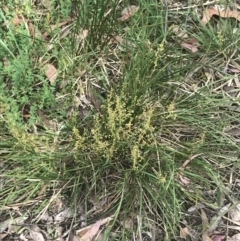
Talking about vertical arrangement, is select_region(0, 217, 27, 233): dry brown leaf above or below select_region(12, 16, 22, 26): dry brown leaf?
below

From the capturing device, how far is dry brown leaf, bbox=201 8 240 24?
307 centimetres

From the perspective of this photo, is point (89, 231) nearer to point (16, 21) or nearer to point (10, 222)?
point (10, 222)

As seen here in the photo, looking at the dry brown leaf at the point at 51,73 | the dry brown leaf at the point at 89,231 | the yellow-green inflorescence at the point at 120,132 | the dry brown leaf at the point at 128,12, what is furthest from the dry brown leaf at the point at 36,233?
the dry brown leaf at the point at 128,12

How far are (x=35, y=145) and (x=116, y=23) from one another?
2.67ft

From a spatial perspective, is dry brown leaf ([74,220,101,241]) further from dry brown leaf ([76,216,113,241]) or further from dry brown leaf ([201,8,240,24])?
dry brown leaf ([201,8,240,24])

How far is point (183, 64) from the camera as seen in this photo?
9.61 feet

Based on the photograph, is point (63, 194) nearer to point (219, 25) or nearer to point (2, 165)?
point (2, 165)

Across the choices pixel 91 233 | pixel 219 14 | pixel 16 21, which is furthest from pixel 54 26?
pixel 91 233

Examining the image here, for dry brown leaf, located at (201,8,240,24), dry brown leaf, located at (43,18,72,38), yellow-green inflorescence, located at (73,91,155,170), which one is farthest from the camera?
dry brown leaf, located at (201,8,240,24)

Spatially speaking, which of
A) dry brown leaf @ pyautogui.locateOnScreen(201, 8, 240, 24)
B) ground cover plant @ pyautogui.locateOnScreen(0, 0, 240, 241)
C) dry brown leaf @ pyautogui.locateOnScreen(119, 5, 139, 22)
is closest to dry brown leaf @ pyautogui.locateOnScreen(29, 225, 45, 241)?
ground cover plant @ pyautogui.locateOnScreen(0, 0, 240, 241)

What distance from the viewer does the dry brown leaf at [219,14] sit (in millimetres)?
3073

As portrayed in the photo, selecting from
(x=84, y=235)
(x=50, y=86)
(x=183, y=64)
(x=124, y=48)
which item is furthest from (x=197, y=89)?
(x=84, y=235)

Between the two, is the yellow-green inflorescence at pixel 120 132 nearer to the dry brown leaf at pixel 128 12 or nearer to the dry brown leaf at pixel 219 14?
the dry brown leaf at pixel 128 12

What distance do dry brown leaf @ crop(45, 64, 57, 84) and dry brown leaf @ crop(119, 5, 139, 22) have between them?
1.52 ft
